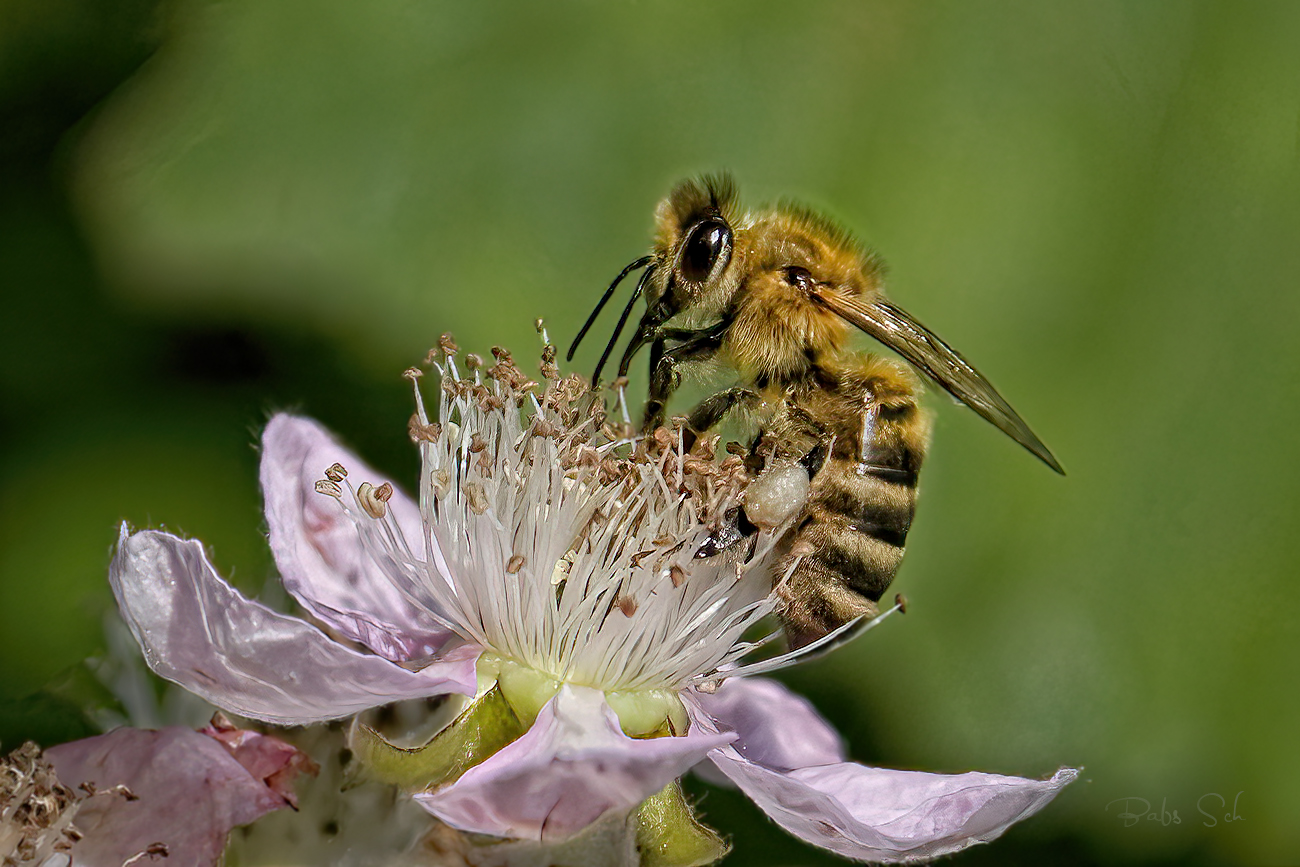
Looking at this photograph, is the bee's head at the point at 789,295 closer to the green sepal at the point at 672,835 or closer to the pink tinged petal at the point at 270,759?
the green sepal at the point at 672,835

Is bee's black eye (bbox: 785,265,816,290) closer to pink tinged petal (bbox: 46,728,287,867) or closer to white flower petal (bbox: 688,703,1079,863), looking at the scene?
white flower petal (bbox: 688,703,1079,863)

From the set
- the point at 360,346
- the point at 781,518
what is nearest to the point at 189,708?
the point at 360,346

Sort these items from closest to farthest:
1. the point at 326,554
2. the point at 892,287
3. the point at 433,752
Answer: the point at 433,752
the point at 326,554
the point at 892,287

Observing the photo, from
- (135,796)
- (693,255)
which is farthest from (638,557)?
(135,796)

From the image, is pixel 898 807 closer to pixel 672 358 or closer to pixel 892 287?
pixel 672 358

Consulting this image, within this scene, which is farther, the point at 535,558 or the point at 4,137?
the point at 4,137

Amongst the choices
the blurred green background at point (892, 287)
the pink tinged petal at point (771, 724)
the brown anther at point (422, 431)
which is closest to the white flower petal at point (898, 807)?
the pink tinged petal at point (771, 724)

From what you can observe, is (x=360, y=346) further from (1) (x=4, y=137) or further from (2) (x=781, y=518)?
(2) (x=781, y=518)
